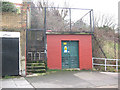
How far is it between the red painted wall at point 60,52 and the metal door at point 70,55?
1.11ft

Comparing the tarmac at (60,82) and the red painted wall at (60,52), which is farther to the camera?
the red painted wall at (60,52)

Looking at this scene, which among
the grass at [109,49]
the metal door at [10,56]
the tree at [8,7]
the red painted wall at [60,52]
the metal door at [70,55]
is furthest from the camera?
the grass at [109,49]

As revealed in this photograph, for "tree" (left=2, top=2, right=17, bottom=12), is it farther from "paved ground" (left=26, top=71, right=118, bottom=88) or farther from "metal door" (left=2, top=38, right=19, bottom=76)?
"paved ground" (left=26, top=71, right=118, bottom=88)

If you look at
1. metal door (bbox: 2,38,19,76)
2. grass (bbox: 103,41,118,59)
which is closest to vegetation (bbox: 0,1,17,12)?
metal door (bbox: 2,38,19,76)

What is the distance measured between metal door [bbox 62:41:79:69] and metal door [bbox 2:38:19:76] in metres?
3.82

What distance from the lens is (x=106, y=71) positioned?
11.0m

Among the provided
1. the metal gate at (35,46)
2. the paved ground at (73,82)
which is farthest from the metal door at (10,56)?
the metal gate at (35,46)

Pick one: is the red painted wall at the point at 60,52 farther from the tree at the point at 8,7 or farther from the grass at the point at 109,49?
the tree at the point at 8,7

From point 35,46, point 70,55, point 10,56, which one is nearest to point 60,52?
point 70,55

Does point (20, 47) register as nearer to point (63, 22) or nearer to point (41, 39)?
point (41, 39)

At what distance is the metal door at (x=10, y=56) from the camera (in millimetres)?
8922

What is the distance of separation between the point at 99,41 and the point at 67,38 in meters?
3.03

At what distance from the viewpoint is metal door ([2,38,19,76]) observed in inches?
351

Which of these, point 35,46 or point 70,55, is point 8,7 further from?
point 70,55
